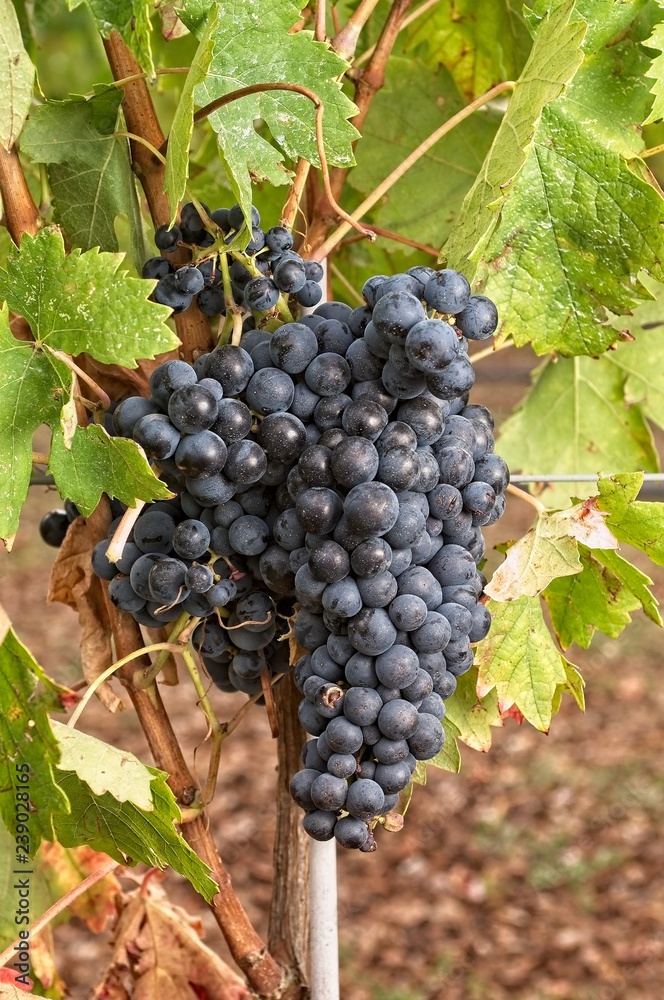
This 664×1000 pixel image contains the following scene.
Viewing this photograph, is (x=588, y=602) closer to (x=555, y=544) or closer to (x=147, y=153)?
(x=555, y=544)

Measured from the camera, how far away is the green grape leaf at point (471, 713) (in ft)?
2.54

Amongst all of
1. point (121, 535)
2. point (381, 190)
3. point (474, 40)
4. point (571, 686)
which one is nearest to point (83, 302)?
point (121, 535)

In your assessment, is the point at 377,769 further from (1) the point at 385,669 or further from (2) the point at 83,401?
(2) the point at 83,401

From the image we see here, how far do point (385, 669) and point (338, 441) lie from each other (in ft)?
0.47

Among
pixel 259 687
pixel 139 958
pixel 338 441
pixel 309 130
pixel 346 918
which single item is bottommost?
pixel 346 918

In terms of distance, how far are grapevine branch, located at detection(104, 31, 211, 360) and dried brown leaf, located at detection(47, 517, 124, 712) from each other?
7.2 inches

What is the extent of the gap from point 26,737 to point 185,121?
419mm

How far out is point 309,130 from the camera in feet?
2.24

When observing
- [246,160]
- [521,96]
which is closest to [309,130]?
[246,160]

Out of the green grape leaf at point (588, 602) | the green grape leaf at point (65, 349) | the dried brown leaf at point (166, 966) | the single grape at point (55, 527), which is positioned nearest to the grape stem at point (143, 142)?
the green grape leaf at point (65, 349)

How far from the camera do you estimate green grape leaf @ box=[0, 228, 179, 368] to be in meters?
0.61

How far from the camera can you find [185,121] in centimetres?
62

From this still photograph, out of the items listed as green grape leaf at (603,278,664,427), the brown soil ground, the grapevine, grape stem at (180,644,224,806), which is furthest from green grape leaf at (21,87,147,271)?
the brown soil ground

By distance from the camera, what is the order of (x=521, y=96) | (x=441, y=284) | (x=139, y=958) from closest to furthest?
(x=441, y=284) < (x=521, y=96) < (x=139, y=958)
